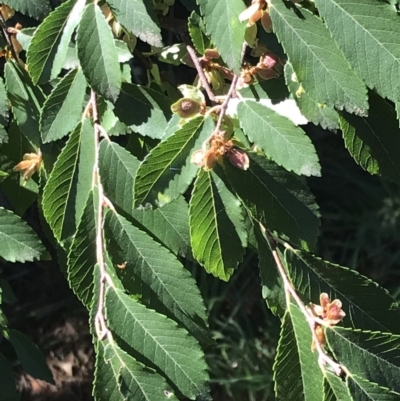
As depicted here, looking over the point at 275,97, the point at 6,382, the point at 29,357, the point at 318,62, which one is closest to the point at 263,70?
the point at 275,97

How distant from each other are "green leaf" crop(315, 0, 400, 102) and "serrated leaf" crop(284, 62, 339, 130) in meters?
0.11

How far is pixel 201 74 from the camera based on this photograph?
83 centimetres

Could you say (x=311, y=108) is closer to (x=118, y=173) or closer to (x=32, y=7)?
(x=118, y=173)

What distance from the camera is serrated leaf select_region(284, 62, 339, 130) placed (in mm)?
761

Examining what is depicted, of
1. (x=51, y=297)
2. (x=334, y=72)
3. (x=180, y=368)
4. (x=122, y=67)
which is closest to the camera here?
(x=334, y=72)

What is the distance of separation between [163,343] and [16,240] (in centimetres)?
32

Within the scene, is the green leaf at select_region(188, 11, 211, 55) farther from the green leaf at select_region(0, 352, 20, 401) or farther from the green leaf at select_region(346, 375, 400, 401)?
the green leaf at select_region(0, 352, 20, 401)

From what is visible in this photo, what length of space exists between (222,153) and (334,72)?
17cm

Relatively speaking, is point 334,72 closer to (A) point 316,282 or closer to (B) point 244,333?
(A) point 316,282

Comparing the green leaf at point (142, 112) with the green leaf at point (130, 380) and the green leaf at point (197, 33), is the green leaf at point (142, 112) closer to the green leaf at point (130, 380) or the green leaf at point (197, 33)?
the green leaf at point (197, 33)

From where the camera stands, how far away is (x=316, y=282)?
821mm

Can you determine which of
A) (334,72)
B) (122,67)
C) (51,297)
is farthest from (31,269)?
(334,72)

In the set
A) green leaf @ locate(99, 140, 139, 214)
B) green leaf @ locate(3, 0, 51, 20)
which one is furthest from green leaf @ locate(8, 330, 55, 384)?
green leaf @ locate(3, 0, 51, 20)

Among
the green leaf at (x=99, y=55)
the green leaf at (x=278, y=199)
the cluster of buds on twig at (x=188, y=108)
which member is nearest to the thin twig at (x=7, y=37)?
the green leaf at (x=99, y=55)
